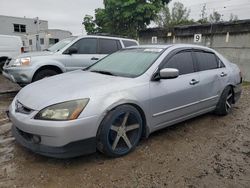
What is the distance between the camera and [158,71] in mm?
3309

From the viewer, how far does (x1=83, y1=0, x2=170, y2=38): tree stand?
16.7 metres

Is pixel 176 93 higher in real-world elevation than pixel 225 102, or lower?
higher

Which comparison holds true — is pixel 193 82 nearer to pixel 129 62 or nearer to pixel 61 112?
pixel 129 62

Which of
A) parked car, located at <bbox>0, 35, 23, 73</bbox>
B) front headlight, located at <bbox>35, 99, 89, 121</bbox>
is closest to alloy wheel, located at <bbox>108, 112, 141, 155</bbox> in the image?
front headlight, located at <bbox>35, 99, 89, 121</bbox>

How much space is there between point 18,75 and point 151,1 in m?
14.5

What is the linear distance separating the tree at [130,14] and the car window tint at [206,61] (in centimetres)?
1310

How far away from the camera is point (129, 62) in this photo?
12.0 ft

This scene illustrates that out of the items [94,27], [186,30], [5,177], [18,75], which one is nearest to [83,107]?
[5,177]

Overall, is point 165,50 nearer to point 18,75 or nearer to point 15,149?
point 15,149

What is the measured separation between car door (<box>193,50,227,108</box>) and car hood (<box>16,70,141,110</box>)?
1663mm

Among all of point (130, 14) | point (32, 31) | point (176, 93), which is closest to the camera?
point (176, 93)

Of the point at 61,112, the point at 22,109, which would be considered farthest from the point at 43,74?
the point at 61,112

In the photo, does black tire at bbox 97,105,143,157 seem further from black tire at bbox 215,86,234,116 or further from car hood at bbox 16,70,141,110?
black tire at bbox 215,86,234,116

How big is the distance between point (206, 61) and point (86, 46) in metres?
3.61
